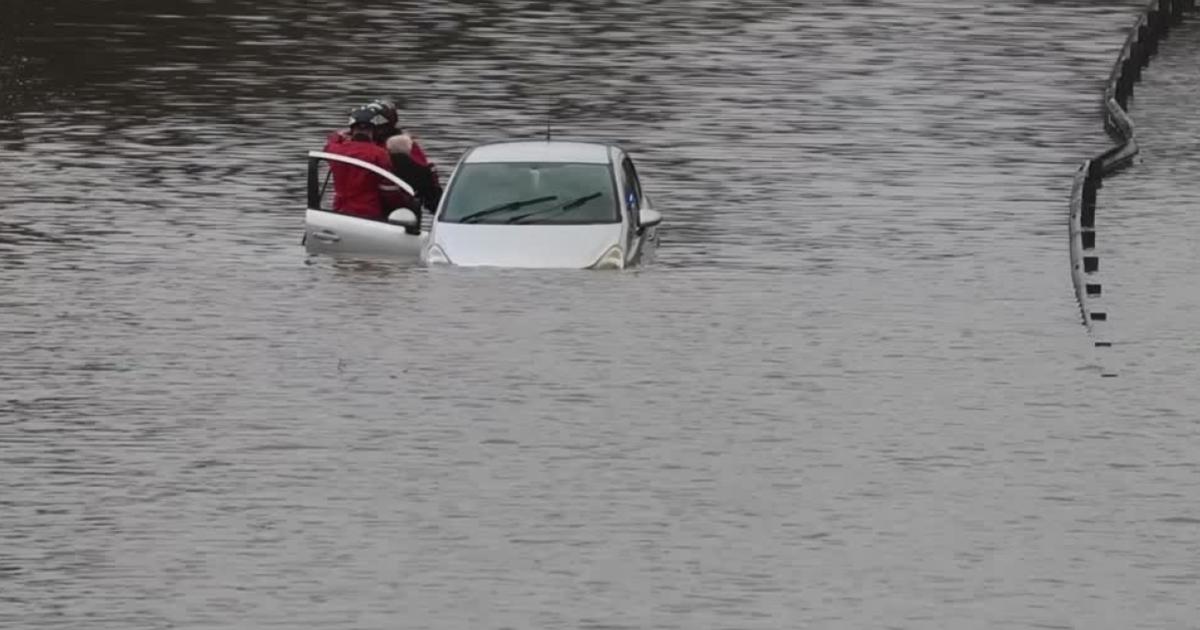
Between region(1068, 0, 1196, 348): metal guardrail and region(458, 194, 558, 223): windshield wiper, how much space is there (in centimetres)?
456

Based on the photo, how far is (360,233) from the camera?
30.2 metres

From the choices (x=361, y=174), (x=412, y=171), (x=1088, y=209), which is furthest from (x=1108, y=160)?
(x=361, y=174)

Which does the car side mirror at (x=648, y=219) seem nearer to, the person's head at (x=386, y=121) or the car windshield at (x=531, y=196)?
the car windshield at (x=531, y=196)

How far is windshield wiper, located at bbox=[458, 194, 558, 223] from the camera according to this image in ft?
95.7

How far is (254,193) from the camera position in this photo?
1474 inches

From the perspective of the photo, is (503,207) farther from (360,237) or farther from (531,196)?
(360,237)

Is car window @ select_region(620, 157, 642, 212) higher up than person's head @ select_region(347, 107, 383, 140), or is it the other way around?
person's head @ select_region(347, 107, 383, 140)

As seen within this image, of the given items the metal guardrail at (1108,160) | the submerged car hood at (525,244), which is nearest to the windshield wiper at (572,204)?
the submerged car hood at (525,244)

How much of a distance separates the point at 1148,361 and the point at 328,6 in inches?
1612

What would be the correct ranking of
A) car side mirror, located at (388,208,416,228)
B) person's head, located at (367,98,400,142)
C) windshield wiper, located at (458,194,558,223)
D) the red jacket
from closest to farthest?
windshield wiper, located at (458,194,558,223) → car side mirror, located at (388,208,416,228) → the red jacket → person's head, located at (367,98,400,142)

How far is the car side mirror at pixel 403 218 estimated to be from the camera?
30.0 m

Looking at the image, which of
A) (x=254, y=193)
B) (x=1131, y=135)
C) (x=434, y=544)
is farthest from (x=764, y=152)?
(x=434, y=544)

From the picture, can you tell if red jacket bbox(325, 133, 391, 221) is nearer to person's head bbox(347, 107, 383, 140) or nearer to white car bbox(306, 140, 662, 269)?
person's head bbox(347, 107, 383, 140)

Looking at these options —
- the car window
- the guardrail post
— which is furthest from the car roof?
the guardrail post
